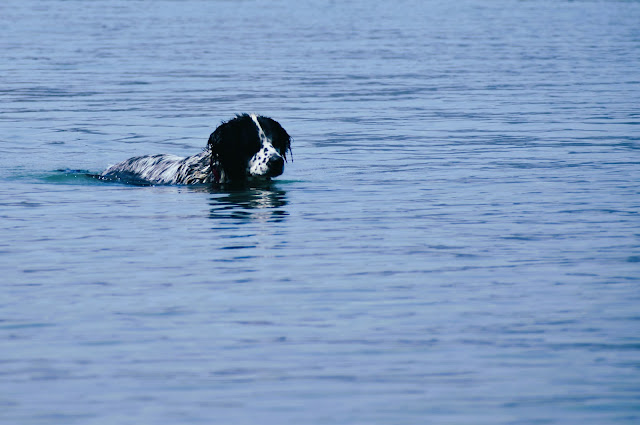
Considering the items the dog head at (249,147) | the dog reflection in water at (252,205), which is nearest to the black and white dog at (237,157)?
the dog head at (249,147)

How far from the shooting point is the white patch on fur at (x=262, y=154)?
46.2 feet

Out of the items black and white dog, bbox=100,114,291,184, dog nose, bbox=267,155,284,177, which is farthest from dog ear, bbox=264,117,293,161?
dog nose, bbox=267,155,284,177

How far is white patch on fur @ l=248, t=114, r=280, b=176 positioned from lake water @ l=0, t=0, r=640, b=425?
302 mm

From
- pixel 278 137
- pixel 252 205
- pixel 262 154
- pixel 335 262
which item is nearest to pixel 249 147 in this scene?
pixel 262 154

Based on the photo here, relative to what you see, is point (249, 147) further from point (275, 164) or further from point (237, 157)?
point (275, 164)

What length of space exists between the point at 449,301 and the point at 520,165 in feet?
24.2

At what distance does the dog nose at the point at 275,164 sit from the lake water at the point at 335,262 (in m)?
0.21

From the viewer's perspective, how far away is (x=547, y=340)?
296 inches

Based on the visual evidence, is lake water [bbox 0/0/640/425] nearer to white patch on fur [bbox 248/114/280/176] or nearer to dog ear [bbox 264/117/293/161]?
white patch on fur [bbox 248/114/280/176]

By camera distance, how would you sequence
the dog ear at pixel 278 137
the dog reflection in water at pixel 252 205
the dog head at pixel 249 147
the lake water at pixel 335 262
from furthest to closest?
the dog ear at pixel 278 137, the dog head at pixel 249 147, the dog reflection in water at pixel 252 205, the lake water at pixel 335 262

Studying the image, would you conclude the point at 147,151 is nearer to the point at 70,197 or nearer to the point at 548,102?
the point at 70,197

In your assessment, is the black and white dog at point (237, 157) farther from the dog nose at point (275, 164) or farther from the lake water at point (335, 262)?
the lake water at point (335, 262)

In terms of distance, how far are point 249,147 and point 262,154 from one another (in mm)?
166

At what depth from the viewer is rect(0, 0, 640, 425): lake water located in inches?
259
